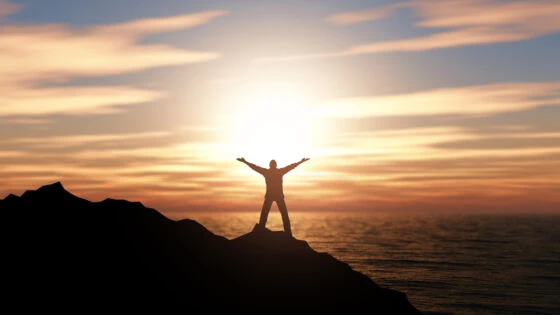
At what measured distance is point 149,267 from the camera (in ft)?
49.7

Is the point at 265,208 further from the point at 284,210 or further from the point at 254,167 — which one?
the point at 254,167

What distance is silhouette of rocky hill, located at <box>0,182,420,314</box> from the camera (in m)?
13.9

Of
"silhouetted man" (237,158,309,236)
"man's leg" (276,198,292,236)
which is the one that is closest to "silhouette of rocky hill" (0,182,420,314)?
"man's leg" (276,198,292,236)

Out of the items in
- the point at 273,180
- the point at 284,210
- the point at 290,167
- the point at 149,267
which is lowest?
the point at 149,267

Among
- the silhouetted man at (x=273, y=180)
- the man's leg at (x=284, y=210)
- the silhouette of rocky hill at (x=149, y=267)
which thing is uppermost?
the silhouetted man at (x=273, y=180)

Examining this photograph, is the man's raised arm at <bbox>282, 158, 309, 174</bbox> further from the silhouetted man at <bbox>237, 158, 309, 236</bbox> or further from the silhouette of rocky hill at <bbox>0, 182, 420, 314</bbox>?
the silhouette of rocky hill at <bbox>0, 182, 420, 314</bbox>

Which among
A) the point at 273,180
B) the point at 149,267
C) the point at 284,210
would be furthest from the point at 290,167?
the point at 149,267

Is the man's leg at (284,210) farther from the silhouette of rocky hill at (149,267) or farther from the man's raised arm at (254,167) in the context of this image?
the man's raised arm at (254,167)

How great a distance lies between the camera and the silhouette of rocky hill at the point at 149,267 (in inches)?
549

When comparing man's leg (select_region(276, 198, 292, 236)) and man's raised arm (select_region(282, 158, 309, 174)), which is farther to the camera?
man's leg (select_region(276, 198, 292, 236))

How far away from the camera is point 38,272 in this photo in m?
14.3

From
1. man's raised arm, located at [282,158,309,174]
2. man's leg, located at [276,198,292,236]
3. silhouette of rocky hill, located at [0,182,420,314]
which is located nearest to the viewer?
silhouette of rocky hill, located at [0,182,420,314]

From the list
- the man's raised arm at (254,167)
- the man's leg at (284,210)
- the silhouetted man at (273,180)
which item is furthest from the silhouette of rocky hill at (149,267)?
the man's raised arm at (254,167)

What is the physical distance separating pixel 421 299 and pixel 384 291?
1381cm
